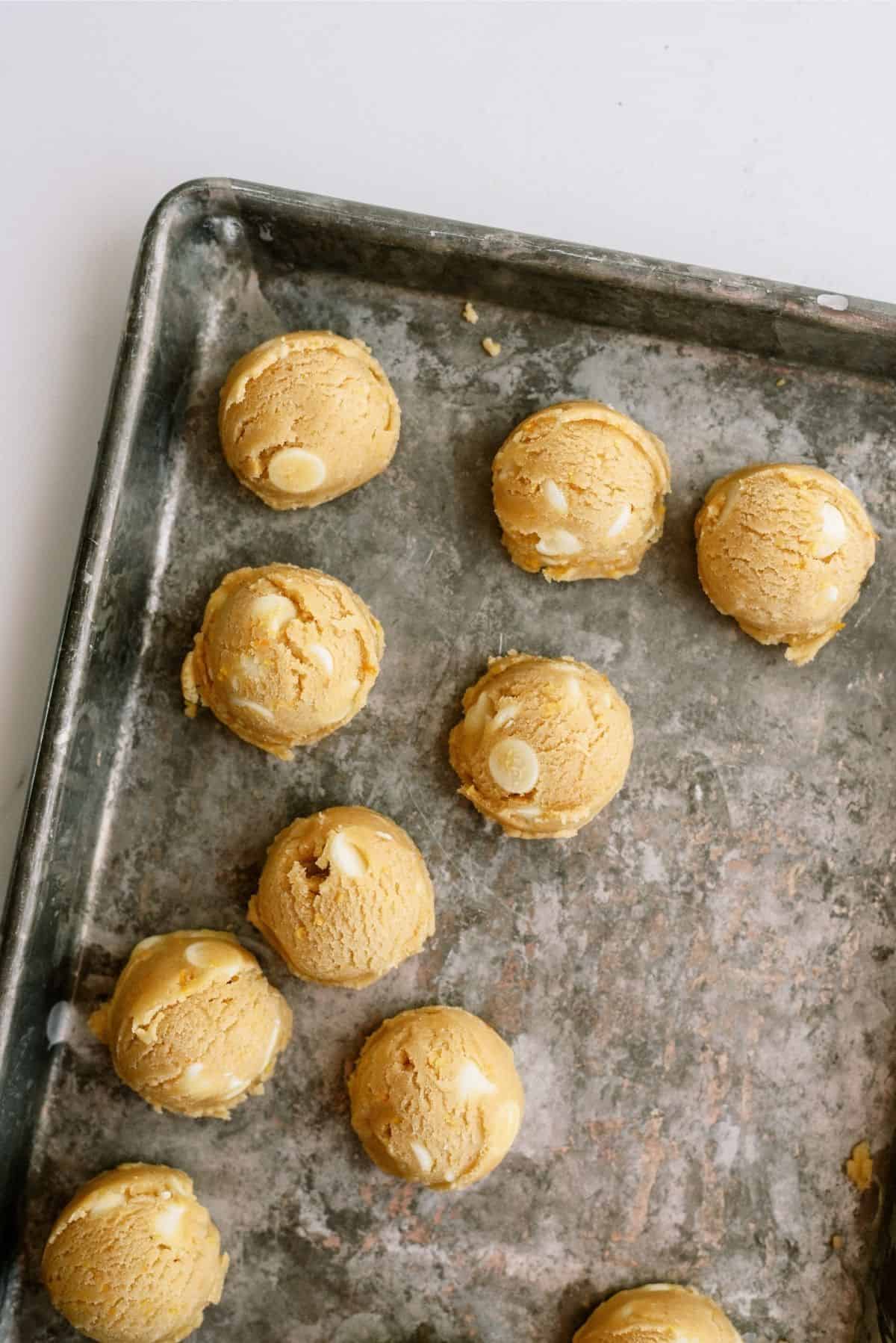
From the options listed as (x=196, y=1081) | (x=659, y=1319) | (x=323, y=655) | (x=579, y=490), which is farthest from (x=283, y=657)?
(x=659, y=1319)

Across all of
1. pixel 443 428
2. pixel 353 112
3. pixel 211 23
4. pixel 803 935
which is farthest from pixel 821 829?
pixel 211 23

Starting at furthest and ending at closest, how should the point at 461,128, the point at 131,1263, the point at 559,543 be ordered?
the point at 461,128, the point at 559,543, the point at 131,1263

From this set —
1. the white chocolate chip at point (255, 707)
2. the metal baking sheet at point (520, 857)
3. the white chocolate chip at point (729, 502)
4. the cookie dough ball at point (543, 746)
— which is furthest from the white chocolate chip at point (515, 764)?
the white chocolate chip at point (729, 502)

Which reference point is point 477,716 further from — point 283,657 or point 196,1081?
point 196,1081

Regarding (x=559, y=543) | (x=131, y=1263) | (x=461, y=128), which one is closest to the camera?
(x=131, y=1263)

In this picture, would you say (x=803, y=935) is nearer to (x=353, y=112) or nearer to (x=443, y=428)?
(x=443, y=428)

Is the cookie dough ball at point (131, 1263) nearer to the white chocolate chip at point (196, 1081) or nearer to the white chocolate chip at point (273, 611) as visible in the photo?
the white chocolate chip at point (196, 1081)
